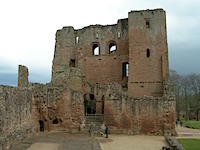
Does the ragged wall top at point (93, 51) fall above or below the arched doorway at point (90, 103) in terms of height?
above

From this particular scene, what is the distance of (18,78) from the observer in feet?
61.2

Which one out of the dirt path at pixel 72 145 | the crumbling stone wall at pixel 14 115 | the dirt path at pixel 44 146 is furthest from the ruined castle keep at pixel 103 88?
the dirt path at pixel 44 146

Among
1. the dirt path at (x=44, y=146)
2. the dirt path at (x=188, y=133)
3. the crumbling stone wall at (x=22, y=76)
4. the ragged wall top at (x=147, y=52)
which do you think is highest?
Result: the ragged wall top at (x=147, y=52)

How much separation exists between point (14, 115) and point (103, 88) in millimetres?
10170

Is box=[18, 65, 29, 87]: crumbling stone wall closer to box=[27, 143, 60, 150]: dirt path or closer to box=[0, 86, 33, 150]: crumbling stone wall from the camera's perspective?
box=[0, 86, 33, 150]: crumbling stone wall

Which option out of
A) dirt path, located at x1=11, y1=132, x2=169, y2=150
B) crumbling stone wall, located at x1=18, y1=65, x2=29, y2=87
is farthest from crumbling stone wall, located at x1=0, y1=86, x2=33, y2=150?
crumbling stone wall, located at x1=18, y1=65, x2=29, y2=87

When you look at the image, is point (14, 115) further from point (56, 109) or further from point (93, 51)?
point (93, 51)

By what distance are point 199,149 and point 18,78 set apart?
39.1ft

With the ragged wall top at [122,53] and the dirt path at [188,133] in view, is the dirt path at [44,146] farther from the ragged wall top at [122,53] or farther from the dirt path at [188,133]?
the dirt path at [188,133]

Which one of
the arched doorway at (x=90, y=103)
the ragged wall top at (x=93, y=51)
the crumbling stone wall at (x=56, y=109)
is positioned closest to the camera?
the crumbling stone wall at (x=56, y=109)

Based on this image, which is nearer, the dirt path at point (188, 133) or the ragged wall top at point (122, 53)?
the dirt path at point (188, 133)

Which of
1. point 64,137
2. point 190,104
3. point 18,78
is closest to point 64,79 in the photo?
point 18,78

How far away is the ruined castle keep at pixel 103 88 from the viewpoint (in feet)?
57.9

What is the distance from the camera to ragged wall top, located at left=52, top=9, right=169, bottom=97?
24062 millimetres
